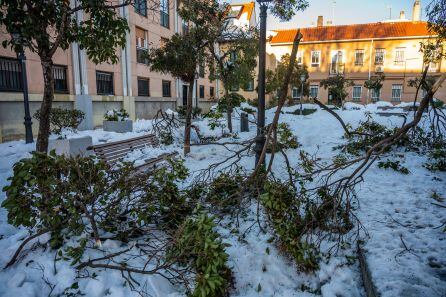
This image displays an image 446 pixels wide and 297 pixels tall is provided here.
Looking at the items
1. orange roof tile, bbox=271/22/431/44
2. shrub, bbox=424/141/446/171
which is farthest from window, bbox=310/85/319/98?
shrub, bbox=424/141/446/171

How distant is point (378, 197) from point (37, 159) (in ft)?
17.8

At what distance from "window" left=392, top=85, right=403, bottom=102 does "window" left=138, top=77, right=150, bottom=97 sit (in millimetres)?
25250

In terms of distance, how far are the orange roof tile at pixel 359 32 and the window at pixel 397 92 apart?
507 cm

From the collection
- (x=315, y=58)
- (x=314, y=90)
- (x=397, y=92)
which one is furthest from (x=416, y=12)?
(x=314, y=90)

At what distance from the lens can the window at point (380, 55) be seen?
30.5m

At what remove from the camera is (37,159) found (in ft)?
10.5

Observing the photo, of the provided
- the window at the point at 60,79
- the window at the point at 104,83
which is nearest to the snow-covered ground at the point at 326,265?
the window at the point at 60,79

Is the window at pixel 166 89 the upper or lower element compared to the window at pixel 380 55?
lower

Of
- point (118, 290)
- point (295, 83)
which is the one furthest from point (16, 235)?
point (295, 83)

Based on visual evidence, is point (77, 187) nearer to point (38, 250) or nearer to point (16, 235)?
point (38, 250)

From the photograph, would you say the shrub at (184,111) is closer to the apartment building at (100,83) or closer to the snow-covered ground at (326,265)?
the apartment building at (100,83)

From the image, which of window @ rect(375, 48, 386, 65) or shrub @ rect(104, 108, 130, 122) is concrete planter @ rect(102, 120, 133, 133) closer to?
shrub @ rect(104, 108, 130, 122)

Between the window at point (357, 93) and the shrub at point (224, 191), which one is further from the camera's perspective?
the window at point (357, 93)

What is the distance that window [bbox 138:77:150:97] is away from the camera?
1941cm
